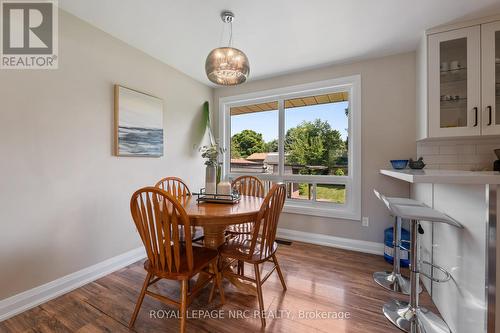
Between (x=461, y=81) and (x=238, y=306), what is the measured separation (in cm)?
Answer: 270

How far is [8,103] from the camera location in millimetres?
1551

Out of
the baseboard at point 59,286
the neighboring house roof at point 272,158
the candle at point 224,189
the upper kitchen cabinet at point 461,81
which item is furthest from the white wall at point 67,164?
the upper kitchen cabinet at point 461,81

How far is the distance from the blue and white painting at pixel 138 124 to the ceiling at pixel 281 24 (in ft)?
1.92

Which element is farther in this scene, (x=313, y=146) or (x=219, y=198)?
(x=313, y=146)

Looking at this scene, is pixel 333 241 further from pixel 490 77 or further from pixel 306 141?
pixel 490 77

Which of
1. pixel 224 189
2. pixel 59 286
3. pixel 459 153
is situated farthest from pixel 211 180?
pixel 459 153

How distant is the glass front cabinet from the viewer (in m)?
1.80

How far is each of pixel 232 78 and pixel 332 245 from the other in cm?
236

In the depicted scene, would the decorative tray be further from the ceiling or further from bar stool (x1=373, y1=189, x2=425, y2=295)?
the ceiling

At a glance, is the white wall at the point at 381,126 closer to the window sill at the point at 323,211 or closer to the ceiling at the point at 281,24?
the window sill at the point at 323,211

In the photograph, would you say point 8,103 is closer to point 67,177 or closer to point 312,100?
point 67,177

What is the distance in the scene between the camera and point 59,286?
179cm

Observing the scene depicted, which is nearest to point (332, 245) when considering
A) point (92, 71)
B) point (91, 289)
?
point (91, 289)

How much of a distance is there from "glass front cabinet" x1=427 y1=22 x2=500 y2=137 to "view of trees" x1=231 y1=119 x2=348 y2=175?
1.02 metres
